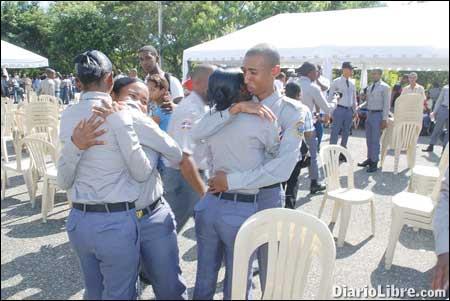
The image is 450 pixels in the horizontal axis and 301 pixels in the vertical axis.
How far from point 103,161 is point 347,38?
403 cm

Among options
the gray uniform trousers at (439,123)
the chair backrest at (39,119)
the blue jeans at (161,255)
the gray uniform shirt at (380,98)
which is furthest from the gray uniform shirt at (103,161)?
the gray uniform trousers at (439,123)

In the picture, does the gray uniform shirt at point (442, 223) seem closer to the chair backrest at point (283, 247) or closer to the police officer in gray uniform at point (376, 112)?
the chair backrest at point (283, 247)

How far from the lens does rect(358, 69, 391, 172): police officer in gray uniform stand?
669 centimetres

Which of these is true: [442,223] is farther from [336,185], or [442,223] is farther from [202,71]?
[336,185]

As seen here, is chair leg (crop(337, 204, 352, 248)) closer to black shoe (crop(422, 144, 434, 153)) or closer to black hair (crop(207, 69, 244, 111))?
black hair (crop(207, 69, 244, 111))

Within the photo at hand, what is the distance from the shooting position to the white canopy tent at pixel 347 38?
376 cm

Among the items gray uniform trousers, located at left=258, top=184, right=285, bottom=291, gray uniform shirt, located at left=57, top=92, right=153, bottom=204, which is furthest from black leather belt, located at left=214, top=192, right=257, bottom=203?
gray uniform shirt, located at left=57, top=92, right=153, bottom=204

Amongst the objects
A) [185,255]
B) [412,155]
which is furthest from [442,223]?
[412,155]

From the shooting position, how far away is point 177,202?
2.91m

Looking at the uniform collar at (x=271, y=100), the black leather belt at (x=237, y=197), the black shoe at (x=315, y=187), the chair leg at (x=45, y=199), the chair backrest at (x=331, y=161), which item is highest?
the uniform collar at (x=271, y=100)

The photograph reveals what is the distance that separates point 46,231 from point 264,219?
3.15m

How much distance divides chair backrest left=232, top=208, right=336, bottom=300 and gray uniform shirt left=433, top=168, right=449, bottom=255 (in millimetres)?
418

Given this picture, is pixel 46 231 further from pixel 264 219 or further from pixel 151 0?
pixel 151 0

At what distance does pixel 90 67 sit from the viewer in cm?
175
